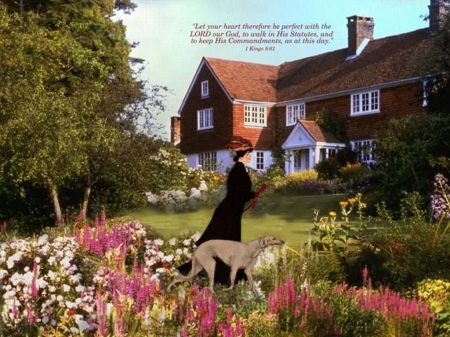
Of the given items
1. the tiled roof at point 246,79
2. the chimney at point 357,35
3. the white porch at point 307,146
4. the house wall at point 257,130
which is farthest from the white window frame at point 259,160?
the chimney at point 357,35

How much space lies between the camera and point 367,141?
36.1m

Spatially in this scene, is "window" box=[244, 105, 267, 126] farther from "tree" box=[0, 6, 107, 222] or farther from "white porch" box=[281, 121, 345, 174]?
"tree" box=[0, 6, 107, 222]

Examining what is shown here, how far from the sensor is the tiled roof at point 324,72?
35594 millimetres

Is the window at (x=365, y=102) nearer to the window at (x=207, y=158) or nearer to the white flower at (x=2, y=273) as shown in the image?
the window at (x=207, y=158)

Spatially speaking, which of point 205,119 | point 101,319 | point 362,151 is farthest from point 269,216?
point 205,119

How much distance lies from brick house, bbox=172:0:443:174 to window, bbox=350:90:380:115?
0.04 m

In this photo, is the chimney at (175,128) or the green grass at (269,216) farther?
the chimney at (175,128)

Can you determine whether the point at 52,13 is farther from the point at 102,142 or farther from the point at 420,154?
the point at 420,154

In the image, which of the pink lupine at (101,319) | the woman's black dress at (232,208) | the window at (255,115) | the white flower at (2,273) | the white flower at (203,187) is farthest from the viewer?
the window at (255,115)

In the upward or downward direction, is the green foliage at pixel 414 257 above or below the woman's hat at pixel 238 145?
below

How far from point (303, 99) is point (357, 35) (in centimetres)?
401

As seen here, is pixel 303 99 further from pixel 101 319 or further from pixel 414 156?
pixel 101 319

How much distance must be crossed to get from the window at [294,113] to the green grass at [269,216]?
1459 centimetres

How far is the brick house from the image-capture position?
35562 mm
